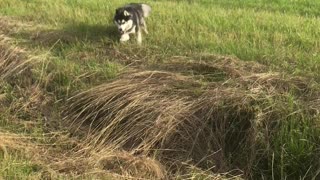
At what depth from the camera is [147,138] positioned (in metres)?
5.06

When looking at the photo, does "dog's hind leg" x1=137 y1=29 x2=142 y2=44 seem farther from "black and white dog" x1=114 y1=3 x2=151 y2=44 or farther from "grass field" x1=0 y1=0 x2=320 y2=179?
"grass field" x1=0 y1=0 x2=320 y2=179

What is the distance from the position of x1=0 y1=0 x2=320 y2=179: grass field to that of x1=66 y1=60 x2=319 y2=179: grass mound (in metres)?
0.01

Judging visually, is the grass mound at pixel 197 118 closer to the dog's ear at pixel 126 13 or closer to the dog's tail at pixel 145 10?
the dog's ear at pixel 126 13

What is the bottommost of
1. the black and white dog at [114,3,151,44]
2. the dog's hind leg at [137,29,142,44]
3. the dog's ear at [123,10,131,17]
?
the dog's hind leg at [137,29,142,44]

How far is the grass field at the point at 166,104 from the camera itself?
15.4 ft

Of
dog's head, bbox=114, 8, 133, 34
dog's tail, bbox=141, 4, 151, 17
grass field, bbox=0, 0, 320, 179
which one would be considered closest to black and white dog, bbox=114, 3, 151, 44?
dog's head, bbox=114, 8, 133, 34

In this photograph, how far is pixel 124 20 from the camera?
26.4 feet

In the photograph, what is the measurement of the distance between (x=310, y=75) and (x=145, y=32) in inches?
139

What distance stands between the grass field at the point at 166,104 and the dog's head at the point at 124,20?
0.27 m

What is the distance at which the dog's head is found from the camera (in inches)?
315

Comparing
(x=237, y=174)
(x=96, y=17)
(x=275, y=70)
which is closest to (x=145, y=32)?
(x=96, y=17)

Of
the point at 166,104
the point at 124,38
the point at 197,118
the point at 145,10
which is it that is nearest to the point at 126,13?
the point at 124,38

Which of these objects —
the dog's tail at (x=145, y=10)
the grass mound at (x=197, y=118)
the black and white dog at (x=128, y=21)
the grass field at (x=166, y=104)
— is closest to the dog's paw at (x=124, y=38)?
the black and white dog at (x=128, y=21)

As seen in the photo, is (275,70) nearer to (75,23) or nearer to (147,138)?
(147,138)
